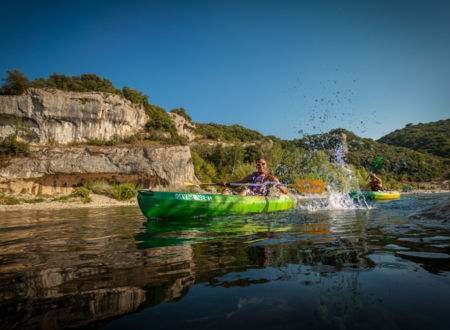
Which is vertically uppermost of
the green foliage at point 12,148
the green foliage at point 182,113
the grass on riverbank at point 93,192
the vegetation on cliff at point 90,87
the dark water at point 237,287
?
the green foliage at point 182,113

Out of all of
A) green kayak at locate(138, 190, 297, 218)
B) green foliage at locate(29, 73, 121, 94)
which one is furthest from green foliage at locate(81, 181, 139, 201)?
green kayak at locate(138, 190, 297, 218)

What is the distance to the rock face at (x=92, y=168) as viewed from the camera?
21.9m

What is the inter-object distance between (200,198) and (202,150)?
37792 mm

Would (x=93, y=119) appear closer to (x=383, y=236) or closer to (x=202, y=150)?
(x=202, y=150)

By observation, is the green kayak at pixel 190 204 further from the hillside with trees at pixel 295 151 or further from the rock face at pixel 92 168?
the rock face at pixel 92 168

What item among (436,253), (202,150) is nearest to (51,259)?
(436,253)

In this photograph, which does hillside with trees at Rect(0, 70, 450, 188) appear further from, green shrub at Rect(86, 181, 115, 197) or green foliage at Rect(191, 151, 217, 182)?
green shrub at Rect(86, 181, 115, 197)

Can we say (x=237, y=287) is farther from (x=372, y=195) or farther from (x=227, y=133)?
(x=227, y=133)

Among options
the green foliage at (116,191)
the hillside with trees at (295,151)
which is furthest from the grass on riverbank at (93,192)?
the hillside with trees at (295,151)

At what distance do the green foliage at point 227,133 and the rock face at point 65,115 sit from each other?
83.2 feet

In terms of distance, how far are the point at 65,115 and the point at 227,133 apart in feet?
146

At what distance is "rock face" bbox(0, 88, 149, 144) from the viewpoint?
2483 centimetres

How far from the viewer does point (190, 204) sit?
19.0 ft

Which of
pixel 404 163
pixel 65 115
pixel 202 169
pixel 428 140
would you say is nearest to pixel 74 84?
pixel 65 115
